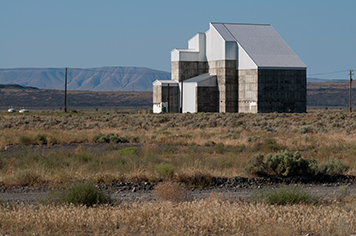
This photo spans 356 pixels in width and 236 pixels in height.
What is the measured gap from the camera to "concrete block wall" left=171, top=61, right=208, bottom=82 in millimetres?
71938

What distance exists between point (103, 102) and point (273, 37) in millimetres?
117692

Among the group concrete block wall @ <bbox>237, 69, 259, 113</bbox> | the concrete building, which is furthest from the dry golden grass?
the concrete building

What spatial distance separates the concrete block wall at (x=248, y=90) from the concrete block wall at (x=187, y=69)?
740 cm

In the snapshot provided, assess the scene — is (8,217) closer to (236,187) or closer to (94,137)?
(236,187)

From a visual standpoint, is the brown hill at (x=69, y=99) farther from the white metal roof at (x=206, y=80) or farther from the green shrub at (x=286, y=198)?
the green shrub at (x=286, y=198)

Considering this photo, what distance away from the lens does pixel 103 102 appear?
182 metres

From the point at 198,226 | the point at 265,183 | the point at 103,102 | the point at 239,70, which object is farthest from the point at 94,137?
the point at 103,102

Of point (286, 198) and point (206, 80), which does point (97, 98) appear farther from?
point (286, 198)

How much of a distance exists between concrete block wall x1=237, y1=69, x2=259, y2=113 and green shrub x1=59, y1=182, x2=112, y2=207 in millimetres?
55169

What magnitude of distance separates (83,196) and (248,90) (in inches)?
2251

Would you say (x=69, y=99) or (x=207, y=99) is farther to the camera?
(x=69, y=99)

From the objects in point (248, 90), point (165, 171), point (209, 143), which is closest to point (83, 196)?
point (165, 171)

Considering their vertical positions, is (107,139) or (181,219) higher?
(181,219)

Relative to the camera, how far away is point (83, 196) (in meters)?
9.77
